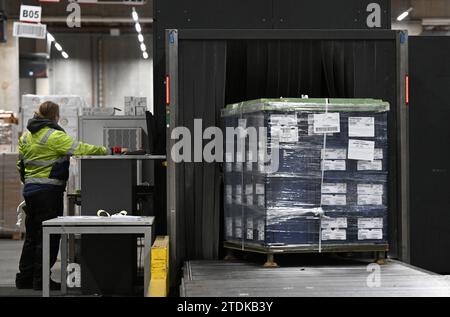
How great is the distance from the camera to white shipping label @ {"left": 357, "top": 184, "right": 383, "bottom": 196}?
19.8 feet

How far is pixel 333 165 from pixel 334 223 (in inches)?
19.9

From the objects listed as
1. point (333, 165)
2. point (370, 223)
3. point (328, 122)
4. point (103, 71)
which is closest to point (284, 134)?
point (328, 122)

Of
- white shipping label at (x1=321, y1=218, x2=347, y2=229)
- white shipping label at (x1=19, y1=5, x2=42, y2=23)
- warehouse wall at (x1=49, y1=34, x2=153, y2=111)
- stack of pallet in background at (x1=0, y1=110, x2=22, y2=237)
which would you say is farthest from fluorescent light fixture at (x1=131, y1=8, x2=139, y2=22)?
white shipping label at (x1=321, y1=218, x2=347, y2=229)

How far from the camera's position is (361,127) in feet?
19.8

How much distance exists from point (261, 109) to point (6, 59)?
14847 millimetres

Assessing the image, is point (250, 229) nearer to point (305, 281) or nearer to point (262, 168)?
point (262, 168)

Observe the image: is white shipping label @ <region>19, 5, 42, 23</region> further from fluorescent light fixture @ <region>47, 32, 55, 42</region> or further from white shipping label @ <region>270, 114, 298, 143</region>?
white shipping label @ <region>270, 114, 298, 143</region>

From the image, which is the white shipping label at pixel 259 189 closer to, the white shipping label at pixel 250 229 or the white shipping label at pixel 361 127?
the white shipping label at pixel 250 229

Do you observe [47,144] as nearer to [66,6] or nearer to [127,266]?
[127,266]

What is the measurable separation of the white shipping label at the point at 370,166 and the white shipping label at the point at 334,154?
0.17m

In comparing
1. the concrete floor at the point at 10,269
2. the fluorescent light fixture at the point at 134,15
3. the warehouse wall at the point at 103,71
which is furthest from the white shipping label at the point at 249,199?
the warehouse wall at the point at 103,71

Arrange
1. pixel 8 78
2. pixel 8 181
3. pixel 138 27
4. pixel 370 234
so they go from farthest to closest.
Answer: pixel 138 27 < pixel 8 78 < pixel 8 181 < pixel 370 234

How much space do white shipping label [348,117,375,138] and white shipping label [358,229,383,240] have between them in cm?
84
